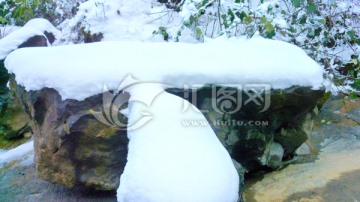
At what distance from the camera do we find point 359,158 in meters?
2.40

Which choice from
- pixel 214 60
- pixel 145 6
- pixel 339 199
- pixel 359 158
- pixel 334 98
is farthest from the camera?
pixel 145 6

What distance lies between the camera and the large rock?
196cm

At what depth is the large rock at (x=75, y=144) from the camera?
6.44 ft

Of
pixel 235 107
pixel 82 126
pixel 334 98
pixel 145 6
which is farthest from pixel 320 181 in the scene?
pixel 145 6

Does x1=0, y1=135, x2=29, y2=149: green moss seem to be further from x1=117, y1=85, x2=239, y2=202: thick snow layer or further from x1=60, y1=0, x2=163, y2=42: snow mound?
x1=117, y1=85, x2=239, y2=202: thick snow layer

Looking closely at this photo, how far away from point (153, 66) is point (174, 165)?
0.69m

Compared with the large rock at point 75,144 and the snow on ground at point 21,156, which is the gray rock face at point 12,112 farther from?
the large rock at point 75,144

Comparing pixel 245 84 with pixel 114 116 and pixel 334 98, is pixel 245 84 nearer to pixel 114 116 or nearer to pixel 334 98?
pixel 114 116

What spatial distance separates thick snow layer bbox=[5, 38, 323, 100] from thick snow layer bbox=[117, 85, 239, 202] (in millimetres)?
322

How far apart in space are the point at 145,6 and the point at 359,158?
9.16 feet

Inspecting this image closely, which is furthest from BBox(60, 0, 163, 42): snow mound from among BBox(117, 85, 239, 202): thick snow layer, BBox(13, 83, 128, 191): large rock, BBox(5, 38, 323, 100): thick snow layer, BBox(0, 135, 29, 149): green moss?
BBox(117, 85, 239, 202): thick snow layer

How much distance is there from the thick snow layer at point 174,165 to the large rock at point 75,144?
359 millimetres

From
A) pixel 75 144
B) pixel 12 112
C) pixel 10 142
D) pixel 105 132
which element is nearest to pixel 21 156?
pixel 10 142

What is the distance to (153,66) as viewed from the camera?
77.3 inches
